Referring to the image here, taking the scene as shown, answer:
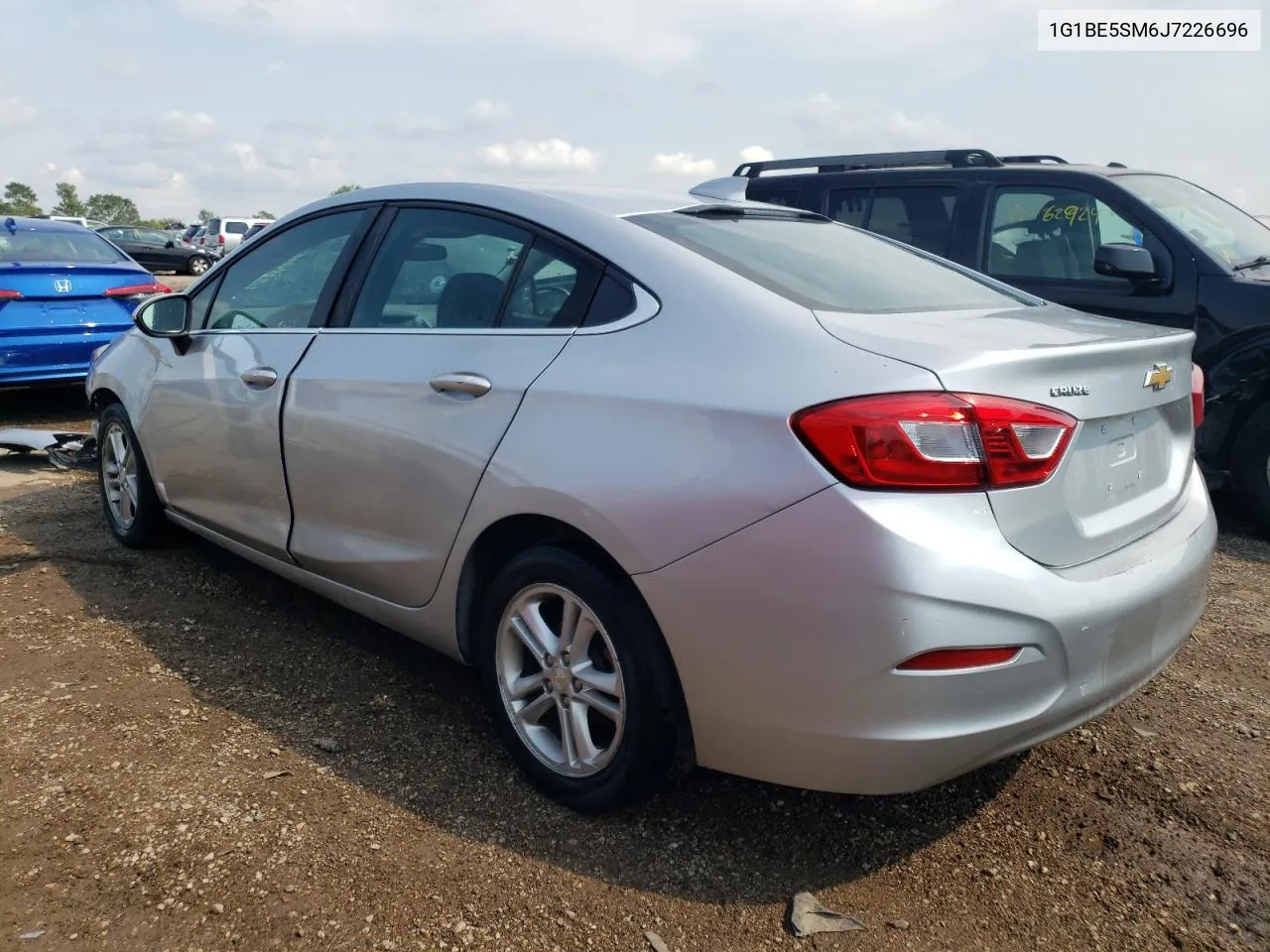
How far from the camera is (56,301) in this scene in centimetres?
729

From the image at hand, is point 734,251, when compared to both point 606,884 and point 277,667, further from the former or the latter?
point 277,667

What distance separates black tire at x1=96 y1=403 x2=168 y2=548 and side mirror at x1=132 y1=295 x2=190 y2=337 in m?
0.50

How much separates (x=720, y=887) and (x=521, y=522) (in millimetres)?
989

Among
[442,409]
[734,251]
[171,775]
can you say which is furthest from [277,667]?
[734,251]

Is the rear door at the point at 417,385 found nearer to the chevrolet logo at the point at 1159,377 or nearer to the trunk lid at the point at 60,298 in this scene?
the chevrolet logo at the point at 1159,377

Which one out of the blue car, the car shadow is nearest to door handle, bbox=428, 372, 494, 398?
the car shadow

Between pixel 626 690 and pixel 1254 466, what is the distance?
413 cm

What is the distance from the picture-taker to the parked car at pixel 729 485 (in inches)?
82.2

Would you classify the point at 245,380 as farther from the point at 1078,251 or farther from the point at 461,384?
the point at 1078,251

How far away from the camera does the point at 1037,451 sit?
216cm

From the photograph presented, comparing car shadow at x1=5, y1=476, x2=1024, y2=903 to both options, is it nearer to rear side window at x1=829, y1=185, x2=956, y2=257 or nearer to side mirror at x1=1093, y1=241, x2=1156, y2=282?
side mirror at x1=1093, y1=241, x2=1156, y2=282

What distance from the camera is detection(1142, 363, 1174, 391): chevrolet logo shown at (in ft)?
8.22

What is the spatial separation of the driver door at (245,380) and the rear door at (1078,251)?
3.81m

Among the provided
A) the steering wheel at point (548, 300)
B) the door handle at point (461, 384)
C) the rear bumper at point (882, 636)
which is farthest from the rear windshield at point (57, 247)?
the rear bumper at point (882, 636)
